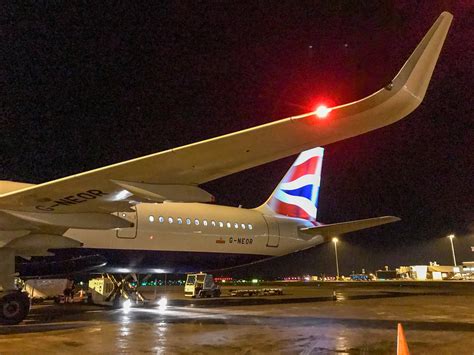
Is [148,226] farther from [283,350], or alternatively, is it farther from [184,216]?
[283,350]

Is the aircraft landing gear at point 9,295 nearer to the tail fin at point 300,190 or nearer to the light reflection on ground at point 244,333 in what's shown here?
the light reflection on ground at point 244,333

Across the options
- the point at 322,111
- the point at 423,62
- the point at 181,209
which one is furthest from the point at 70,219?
the point at 423,62

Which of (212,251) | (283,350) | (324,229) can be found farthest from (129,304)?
(283,350)

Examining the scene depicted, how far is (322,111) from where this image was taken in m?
7.43

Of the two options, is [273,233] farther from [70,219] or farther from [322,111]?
[322,111]

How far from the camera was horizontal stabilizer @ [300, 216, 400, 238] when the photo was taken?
15599 mm

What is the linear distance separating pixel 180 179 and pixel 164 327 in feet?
13.4

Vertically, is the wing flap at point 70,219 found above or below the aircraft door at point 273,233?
below

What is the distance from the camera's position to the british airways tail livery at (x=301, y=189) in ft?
71.1

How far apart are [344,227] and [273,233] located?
3.43m

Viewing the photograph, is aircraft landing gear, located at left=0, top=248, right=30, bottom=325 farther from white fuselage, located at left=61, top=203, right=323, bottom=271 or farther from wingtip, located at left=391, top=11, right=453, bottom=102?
wingtip, located at left=391, top=11, right=453, bottom=102

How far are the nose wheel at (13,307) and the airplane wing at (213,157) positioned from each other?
2.22m

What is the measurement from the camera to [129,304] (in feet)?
62.5

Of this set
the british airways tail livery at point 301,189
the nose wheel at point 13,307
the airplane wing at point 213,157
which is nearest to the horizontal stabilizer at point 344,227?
the british airways tail livery at point 301,189
